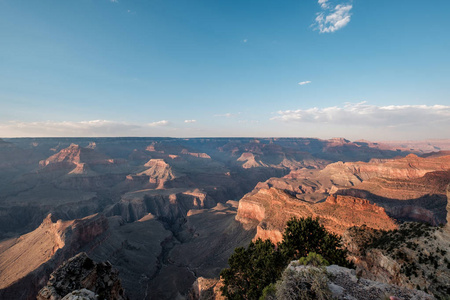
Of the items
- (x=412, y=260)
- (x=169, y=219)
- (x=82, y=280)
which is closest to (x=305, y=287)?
(x=412, y=260)

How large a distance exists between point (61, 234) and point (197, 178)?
412ft

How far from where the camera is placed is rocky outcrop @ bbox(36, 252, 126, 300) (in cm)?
1205

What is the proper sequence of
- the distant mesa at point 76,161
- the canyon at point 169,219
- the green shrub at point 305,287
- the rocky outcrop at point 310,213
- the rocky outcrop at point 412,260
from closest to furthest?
1. the green shrub at point 305,287
2. the rocky outcrop at point 412,260
3. the rocky outcrop at point 310,213
4. the canyon at point 169,219
5. the distant mesa at point 76,161

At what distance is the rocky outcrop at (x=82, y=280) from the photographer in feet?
39.5

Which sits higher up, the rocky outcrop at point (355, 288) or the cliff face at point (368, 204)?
the rocky outcrop at point (355, 288)

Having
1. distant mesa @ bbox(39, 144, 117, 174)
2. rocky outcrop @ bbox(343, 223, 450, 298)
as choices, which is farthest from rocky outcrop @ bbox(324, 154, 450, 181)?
distant mesa @ bbox(39, 144, 117, 174)

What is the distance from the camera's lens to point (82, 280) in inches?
520

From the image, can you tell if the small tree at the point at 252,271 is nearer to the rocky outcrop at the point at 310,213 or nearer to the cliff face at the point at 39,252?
the rocky outcrop at the point at 310,213

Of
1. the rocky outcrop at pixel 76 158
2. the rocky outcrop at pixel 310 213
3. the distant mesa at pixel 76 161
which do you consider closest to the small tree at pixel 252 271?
the rocky outcrop at pixel 310 213

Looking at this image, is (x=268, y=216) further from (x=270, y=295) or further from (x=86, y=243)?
(x=86, y=243)

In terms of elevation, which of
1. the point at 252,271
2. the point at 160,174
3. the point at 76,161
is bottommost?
the point at 160,174

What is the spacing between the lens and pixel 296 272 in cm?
1392

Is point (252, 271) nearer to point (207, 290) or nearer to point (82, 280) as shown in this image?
point (82, 280)

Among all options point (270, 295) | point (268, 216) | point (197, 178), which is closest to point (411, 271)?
point (270, 295)
